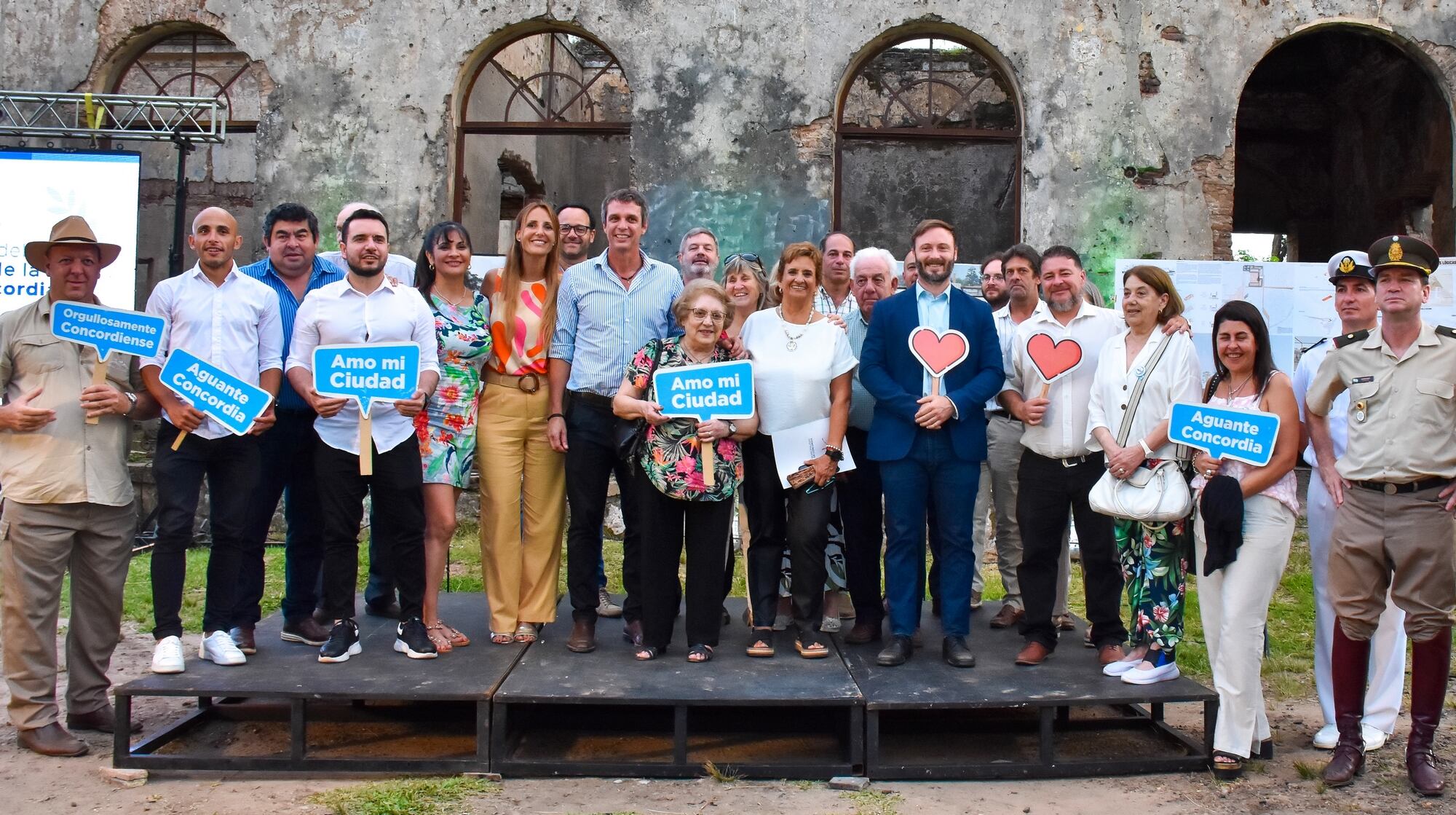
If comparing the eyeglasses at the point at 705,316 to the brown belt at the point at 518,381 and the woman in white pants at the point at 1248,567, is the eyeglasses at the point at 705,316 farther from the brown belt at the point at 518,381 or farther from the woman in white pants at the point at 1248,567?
the woman in white pants at the point at 1248,567

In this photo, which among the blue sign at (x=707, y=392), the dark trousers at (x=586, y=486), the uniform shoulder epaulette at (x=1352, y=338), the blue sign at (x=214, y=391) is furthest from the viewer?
the dark trousers at (x=586, y=486)

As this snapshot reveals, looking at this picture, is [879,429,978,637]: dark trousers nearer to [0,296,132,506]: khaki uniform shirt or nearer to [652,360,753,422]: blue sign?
[652,360,753,422]: blue sign

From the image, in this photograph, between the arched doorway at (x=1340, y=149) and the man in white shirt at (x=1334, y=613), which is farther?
the arched doorway at (x=1340, y=149)

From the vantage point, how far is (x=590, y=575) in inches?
201

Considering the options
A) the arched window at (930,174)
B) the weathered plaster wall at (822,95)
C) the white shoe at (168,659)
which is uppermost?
the arched window at (930,174)

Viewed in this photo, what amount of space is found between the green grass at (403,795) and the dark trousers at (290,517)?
3.97 feet

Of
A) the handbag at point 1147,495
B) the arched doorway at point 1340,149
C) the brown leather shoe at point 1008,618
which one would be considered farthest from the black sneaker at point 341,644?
the arched doorway at point 1340,149

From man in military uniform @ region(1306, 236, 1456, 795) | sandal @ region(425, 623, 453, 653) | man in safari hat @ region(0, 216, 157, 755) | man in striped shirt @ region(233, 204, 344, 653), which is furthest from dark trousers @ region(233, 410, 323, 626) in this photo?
man in military uniform @ region(1306, 236, 1456, 795)

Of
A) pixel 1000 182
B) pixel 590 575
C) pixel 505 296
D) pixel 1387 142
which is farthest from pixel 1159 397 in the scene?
pixel 1000 182

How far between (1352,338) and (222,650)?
4.73m

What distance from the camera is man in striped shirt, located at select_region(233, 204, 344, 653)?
5062mm

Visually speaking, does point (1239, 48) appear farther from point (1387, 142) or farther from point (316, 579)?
point (316, 579)

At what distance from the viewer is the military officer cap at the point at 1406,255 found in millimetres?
4207

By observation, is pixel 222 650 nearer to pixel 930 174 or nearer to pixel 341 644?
pixel 341 644
